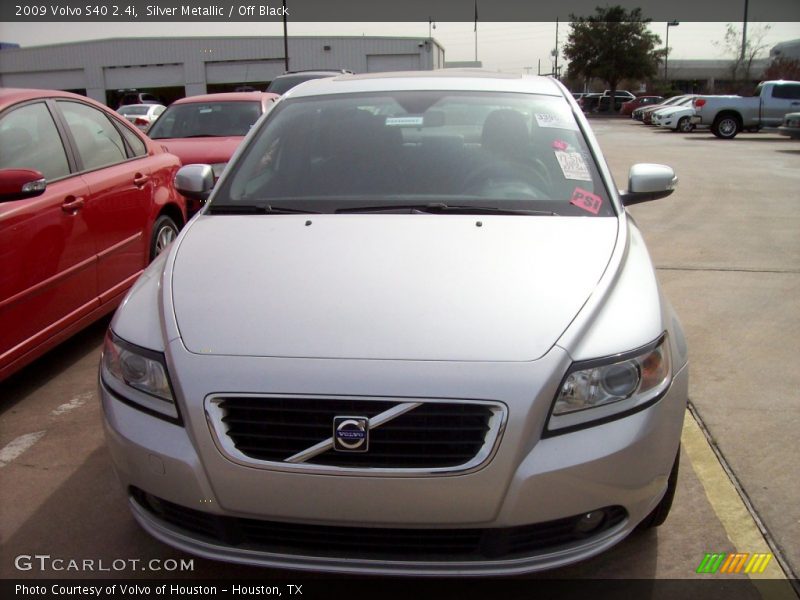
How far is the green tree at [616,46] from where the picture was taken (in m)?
54.2

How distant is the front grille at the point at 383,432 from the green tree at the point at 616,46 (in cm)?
5643

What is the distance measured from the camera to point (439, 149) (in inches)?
143

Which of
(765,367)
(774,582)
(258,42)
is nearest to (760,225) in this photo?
(765,367)

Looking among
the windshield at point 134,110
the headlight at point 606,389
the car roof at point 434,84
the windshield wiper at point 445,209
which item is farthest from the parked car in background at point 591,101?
the headlight at point 606,389

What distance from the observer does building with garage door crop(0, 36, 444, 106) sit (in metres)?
51.6

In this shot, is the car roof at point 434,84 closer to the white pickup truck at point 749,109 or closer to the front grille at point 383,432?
the front grille at point 383,432

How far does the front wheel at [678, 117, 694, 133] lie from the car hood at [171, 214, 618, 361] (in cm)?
2897

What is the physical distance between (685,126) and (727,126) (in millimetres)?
4811

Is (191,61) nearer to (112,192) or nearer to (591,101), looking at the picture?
(591,101)

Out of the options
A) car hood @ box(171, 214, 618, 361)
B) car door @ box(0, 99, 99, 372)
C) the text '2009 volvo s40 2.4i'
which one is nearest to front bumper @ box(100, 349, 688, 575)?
the text '2009 volvo s40 2.4i'

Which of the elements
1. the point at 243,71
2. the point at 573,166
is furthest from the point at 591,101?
the point at 573,166

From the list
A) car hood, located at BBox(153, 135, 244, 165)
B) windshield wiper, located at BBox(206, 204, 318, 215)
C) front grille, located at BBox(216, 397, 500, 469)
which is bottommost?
front grille, located at BBox(216, 397, 500, 469)

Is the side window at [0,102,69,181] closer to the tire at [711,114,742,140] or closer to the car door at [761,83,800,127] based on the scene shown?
the tire at [711,114,742,140]

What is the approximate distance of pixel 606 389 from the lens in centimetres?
231
